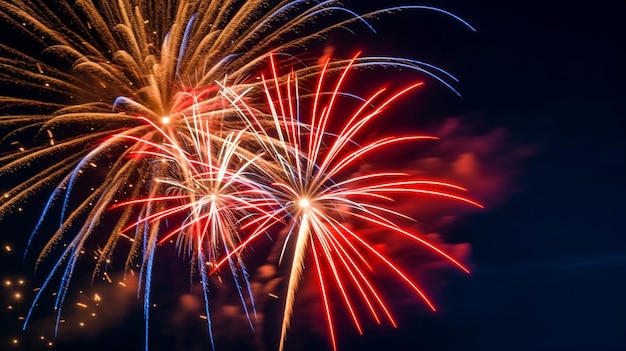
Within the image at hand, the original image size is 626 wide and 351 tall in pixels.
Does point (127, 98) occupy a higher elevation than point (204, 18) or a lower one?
lower

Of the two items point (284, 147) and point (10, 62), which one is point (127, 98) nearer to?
point (10, 62)

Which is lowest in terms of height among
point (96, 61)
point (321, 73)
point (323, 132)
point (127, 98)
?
point (323, 132)

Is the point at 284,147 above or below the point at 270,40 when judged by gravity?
below

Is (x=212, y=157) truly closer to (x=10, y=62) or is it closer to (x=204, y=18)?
(x=204, y=18)

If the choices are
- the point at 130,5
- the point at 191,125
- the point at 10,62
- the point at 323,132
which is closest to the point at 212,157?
the point at 191,125

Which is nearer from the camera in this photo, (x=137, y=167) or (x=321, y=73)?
(x=321, y=73)

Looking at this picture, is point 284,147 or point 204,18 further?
point 204,18

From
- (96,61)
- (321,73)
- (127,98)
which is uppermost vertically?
(96,61)

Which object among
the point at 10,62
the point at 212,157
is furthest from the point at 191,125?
the point at 10,62
